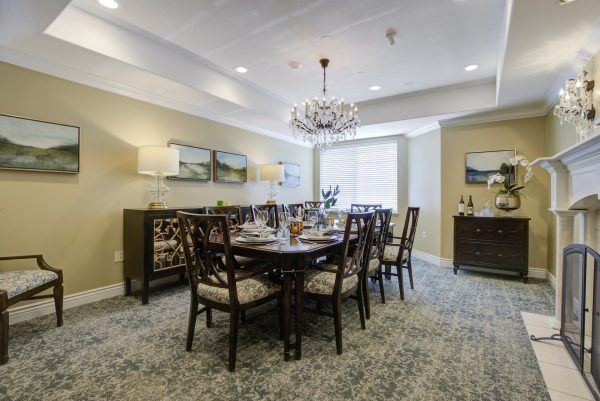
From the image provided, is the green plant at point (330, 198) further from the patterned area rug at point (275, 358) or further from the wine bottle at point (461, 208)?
the patterned area rug at point (275, 358)

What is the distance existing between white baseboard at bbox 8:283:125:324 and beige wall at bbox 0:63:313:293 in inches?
2.8

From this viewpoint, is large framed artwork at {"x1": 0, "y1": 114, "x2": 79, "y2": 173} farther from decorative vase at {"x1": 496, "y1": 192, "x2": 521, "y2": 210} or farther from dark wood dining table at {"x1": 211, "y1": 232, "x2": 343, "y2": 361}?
decorative vase at {"x1": 496, "y1": 192, "x2": 521, "y2": 210}

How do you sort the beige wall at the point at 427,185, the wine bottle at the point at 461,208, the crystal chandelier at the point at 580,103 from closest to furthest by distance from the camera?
the crystal chandelier at the point at 580,103 → the wine bottle at the point at 461,208 → the beige wall at the point at 427,185

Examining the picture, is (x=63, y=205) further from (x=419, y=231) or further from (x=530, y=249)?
(x=530, y=249)

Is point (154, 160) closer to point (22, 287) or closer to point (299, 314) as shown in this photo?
point (22, 287)

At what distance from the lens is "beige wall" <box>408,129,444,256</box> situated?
4.69 metres

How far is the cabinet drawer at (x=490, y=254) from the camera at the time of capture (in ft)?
12.3

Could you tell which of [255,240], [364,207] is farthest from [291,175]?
[255,240]

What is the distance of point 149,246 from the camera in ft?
9.78

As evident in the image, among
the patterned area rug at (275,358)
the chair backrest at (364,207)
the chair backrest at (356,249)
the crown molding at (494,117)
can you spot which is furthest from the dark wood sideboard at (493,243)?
the chair backrest at (356,249)

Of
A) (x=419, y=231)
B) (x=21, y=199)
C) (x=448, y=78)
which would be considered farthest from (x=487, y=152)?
(x=21, y=199)

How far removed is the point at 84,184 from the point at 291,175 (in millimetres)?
3656

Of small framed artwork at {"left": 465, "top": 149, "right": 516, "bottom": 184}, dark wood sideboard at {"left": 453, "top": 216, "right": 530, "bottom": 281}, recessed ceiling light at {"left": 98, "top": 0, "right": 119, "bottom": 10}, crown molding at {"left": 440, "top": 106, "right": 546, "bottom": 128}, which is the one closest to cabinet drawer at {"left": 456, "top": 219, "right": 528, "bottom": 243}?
dark wood sideboard at {"left": 453, "top": 216, "right": 530, "bottom": 281}

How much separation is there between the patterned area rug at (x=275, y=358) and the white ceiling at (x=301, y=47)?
2.38 meters
